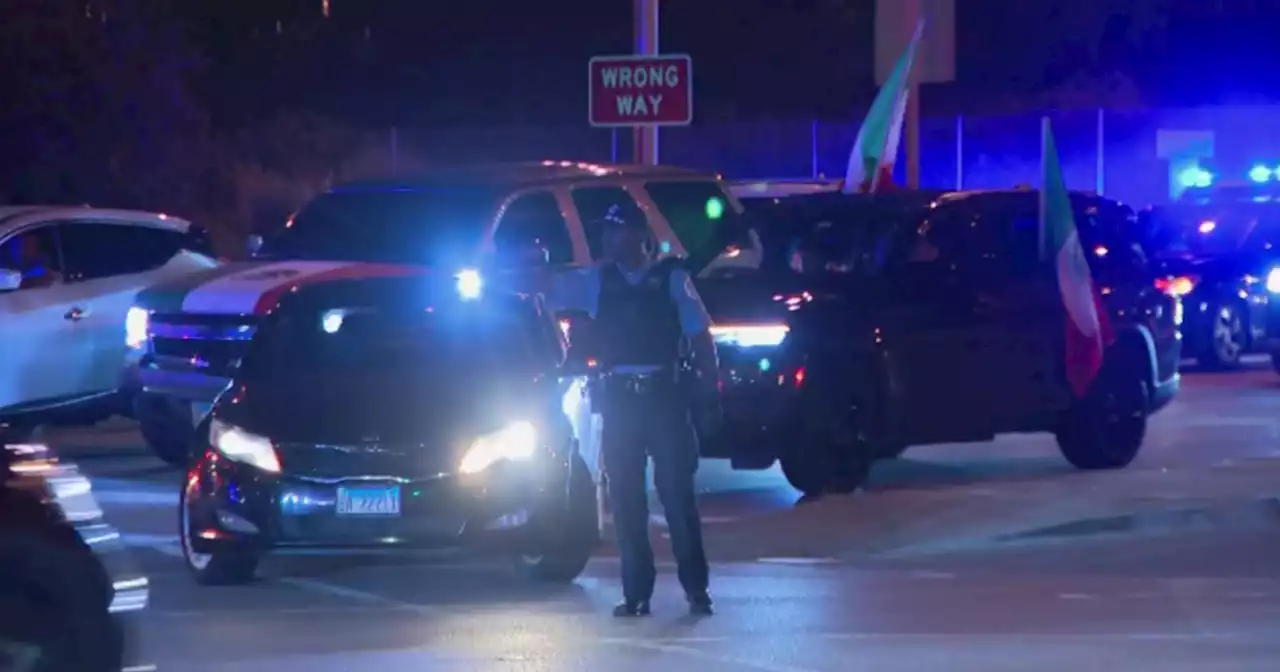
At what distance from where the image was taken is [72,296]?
1777 cm

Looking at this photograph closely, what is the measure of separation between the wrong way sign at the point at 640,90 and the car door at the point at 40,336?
500 cm

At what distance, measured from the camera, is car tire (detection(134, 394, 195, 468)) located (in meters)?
16.5

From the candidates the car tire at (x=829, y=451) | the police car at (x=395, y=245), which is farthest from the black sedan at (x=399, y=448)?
the car tire at (x=829, y=451)

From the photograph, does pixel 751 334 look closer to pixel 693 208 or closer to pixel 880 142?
pixel 693 208

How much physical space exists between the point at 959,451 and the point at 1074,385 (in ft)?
8.31

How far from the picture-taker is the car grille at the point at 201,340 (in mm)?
15719

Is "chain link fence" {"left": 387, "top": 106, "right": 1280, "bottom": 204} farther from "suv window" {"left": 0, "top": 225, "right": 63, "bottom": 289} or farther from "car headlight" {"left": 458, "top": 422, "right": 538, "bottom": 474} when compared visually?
"car headlight" {"left": 458, "top": 422, "right": 538, "bottom": 474}

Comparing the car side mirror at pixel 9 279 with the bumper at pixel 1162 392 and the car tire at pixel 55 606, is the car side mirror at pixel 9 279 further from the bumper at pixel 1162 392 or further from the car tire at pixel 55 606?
the car tire at pixel 55 606

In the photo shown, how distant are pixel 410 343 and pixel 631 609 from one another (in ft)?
7.34

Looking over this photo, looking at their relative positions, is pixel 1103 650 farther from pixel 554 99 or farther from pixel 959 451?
pixel 554 99

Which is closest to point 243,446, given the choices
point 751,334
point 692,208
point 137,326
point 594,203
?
point 751,334

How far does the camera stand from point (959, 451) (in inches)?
740

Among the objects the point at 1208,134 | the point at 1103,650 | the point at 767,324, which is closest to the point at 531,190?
the point at 767,324

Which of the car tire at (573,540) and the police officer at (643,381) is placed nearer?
the police officer at (643,381)
